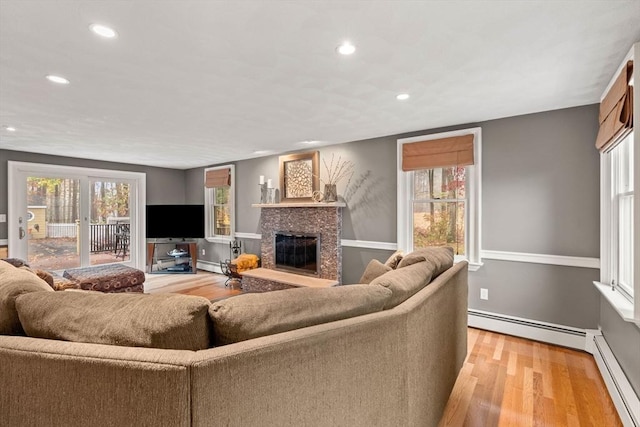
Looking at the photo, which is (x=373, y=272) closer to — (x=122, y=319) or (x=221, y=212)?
(x=122, y=319)

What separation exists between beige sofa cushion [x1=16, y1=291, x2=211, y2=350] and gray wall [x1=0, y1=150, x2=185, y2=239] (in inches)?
211

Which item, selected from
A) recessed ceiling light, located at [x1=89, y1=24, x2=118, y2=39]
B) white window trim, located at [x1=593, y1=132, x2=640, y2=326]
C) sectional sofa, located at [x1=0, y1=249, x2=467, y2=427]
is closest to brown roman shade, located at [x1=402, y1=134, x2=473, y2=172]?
white window trim, located at [x1=593, y1=132, x2=640, y2=326]

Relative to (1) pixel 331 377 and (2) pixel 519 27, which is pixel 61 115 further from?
(2) pixel 519 27

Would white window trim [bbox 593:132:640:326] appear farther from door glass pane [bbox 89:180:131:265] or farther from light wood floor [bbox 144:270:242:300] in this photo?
door glass pane [bbox 89:180:131:265]

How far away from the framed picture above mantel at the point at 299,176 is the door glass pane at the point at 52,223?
380 centimetres

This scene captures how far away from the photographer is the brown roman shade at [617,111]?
1892 millimetres

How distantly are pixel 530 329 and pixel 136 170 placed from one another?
702 cm

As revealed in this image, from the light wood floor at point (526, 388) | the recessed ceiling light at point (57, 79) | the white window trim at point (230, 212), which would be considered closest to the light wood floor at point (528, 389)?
the light wood floor at point (526, 388)

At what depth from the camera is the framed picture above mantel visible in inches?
192

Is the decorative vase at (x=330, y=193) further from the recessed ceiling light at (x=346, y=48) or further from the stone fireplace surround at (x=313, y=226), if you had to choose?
the recessed ceiling light at (x=346, y=48)

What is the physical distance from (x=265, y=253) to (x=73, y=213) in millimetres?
3571

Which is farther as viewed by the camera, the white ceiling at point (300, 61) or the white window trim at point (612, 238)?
the white window trim at point (612, 238)

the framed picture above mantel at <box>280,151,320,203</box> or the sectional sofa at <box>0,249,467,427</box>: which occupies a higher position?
the framed picture above mantel at <box>280,151,320,203</box>

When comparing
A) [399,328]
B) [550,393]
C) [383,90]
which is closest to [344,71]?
[383,90]
